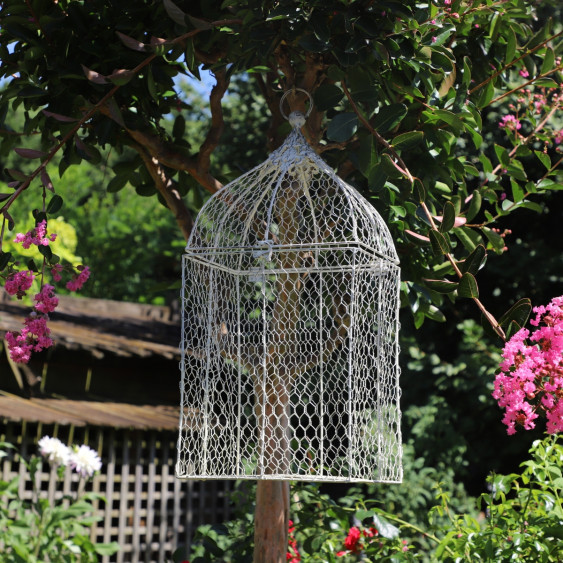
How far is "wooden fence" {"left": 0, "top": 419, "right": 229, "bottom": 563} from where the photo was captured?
17.2ft

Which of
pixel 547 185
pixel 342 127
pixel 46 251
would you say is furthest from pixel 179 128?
pixel 547 185

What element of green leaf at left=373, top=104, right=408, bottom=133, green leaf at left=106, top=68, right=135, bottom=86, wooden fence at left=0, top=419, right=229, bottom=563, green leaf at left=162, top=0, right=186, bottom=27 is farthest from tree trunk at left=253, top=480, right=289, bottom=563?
wooden fence at left=0, top=419, right=229, bottom=563

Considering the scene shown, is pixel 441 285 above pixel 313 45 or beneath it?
beneath

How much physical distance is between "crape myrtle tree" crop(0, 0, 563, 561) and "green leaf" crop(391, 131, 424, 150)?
0.8 inches

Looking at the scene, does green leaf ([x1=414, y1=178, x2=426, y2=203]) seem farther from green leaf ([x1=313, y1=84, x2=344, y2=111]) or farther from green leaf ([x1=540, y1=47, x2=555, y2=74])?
green leaf ([x1=540, y1=47, x2=555, y2=74])

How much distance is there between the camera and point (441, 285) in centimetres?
239

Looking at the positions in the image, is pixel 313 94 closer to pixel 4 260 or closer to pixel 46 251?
pixel 46 251

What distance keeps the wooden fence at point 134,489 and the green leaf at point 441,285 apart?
3244mm

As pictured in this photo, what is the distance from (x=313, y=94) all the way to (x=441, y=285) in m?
0.67

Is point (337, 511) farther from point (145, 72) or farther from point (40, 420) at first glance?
point (40, 420)

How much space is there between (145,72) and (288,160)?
2.10ft

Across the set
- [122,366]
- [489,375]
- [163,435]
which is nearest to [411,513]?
[489,375]

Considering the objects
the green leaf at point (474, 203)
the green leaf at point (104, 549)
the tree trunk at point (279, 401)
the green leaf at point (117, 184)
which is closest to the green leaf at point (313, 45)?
the tree trunk at point (279, 401)

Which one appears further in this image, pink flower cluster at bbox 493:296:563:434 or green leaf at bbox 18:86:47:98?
green leaf at bbox 18:86:47:98
